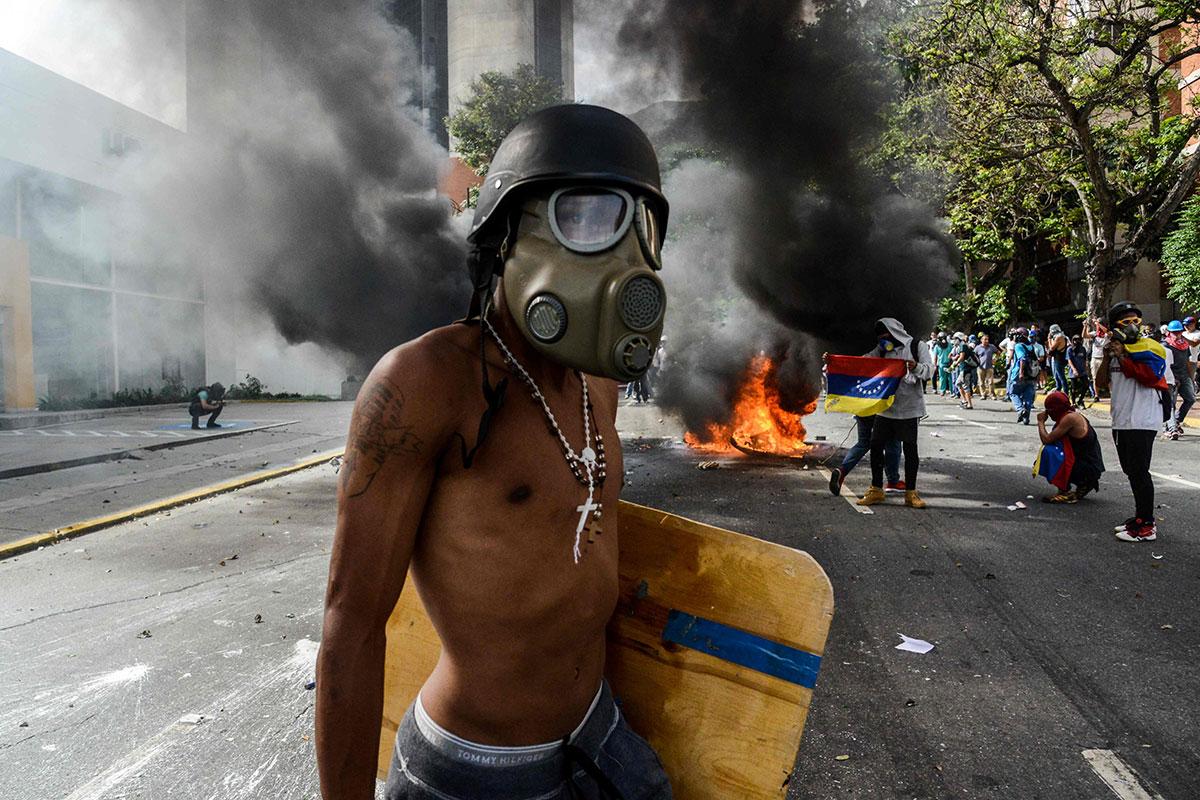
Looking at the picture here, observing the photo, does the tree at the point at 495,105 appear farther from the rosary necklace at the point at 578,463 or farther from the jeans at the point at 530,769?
the jeans at the point at 530,769

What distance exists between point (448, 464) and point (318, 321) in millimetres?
9681

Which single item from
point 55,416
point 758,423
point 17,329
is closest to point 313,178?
point 758,423

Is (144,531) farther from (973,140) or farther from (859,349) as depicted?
(973,140)

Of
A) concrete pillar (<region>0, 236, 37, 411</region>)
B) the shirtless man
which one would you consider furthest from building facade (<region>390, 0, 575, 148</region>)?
the shirtless man

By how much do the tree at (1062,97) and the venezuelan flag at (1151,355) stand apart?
887cm

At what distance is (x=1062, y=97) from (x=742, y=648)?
48.8 feet

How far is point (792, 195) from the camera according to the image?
12.6m

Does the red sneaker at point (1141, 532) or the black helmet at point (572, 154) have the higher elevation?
the black helmet at point (572, 154)

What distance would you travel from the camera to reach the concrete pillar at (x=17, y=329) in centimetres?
1509

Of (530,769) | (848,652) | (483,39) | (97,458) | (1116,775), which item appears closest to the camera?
(530,769)

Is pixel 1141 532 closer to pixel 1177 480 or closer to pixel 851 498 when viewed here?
pixel 851 498

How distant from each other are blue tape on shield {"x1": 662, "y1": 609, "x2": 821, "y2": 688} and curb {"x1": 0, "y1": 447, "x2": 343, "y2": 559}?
6.10 meters

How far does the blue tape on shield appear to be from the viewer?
1.27 meters

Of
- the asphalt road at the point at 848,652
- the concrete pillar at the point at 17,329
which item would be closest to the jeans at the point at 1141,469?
the asphalt road at the point at 848,652
